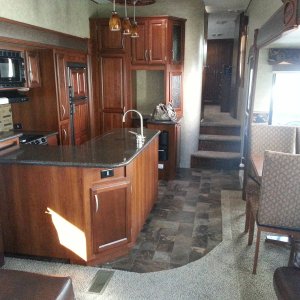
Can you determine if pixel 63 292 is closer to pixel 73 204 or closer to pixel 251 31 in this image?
pixel 73 204

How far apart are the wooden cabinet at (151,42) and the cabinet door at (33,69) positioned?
1.71 meters

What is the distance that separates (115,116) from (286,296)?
13.6 feet

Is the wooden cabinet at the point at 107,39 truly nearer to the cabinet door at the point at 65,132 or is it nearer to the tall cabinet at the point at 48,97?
the tall cabinet at the point at 48,97

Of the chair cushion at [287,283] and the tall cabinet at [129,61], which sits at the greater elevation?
the tall cabinet at [129,61]

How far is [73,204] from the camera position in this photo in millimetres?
2494

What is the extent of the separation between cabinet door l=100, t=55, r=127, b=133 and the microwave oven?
1856 mm

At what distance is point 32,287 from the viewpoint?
1.59 metres

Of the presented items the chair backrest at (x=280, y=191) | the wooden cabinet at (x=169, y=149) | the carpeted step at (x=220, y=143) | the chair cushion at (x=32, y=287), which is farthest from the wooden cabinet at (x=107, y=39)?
the chair cushion at (x=32, y=287)

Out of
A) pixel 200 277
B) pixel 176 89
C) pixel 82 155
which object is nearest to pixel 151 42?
pixel 176 89

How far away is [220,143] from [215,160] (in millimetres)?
468

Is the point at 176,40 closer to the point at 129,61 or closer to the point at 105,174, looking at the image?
the point at 129,61

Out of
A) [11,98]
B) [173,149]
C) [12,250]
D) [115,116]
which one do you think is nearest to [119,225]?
[12,250]

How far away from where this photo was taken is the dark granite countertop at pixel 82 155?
94.1 inches

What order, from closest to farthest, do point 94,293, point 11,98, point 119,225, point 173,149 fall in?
point 94,293
point 119,225
point 11,98
point 173,149
